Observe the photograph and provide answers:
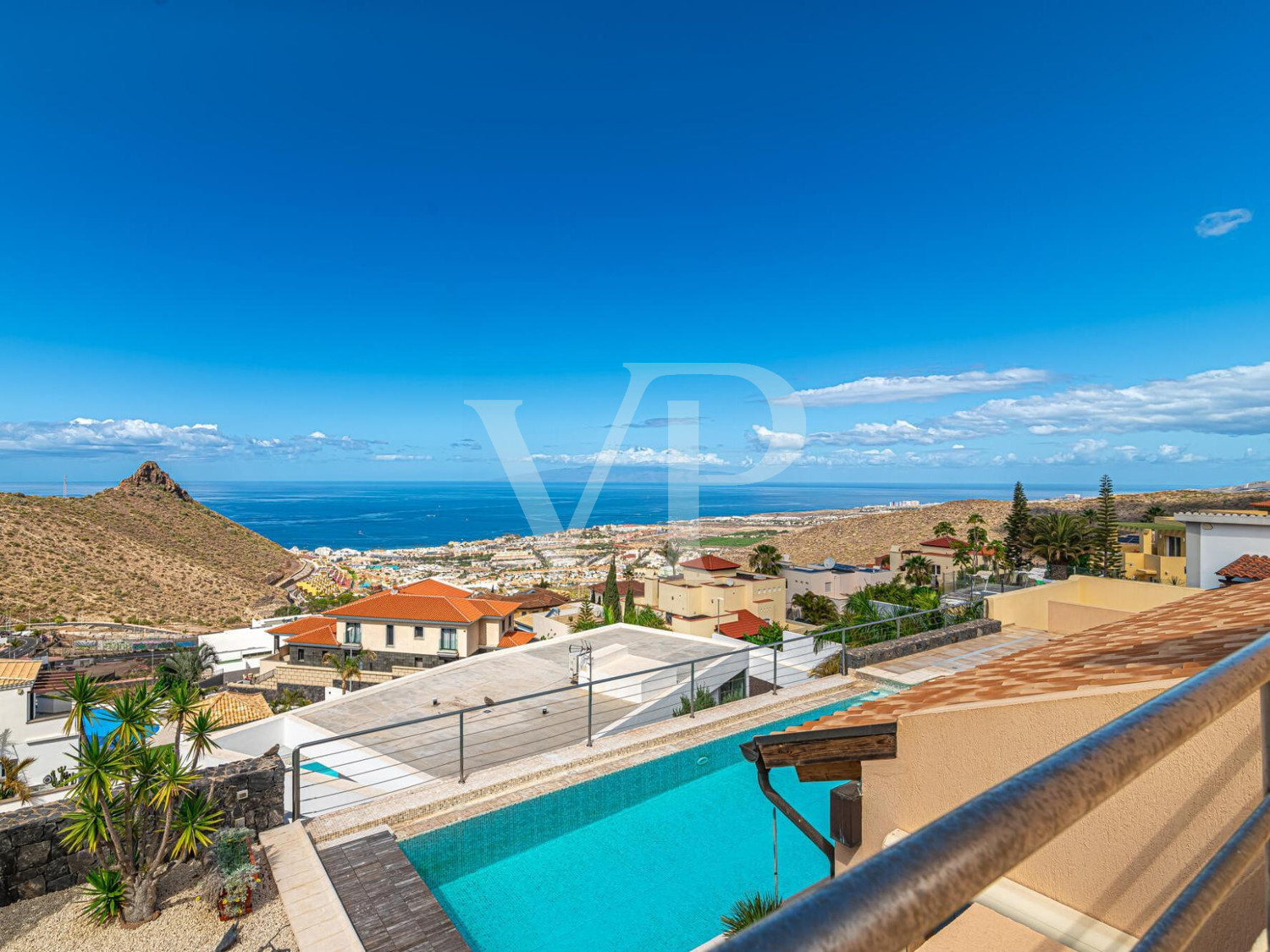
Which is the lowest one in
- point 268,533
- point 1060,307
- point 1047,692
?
point 268,533

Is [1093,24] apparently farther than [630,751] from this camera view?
Yes

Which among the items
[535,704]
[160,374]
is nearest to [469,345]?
[160,374]

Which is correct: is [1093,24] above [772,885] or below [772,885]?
above

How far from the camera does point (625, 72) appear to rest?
72.4 ft

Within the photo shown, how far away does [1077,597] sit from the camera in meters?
12.7

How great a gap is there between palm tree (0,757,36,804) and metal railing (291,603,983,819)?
215 inches

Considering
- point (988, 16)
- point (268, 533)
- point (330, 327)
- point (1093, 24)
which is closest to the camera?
point (1093, 24)

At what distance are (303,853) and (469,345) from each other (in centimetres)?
5865

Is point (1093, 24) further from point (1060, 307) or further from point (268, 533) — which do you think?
point (268, 533)

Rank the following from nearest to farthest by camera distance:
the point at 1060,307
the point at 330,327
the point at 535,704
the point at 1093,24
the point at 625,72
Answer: the point at 535,704 < the point at 1093,24 < the point at 625,72 < the point at 1060,307 < the point at 330,327

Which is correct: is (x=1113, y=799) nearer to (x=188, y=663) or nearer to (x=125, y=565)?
(x=188, y=663)

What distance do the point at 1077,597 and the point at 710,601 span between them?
630 inches

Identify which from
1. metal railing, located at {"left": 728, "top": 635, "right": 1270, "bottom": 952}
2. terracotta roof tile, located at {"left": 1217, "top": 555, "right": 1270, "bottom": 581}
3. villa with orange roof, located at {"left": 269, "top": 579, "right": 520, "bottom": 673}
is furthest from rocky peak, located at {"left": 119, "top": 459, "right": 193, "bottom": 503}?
metal railing, located at {"left": 728, "top": 635, "right": 1270, "bottom": 952}

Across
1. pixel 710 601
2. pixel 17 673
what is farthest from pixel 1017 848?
→ pixel 710 601
